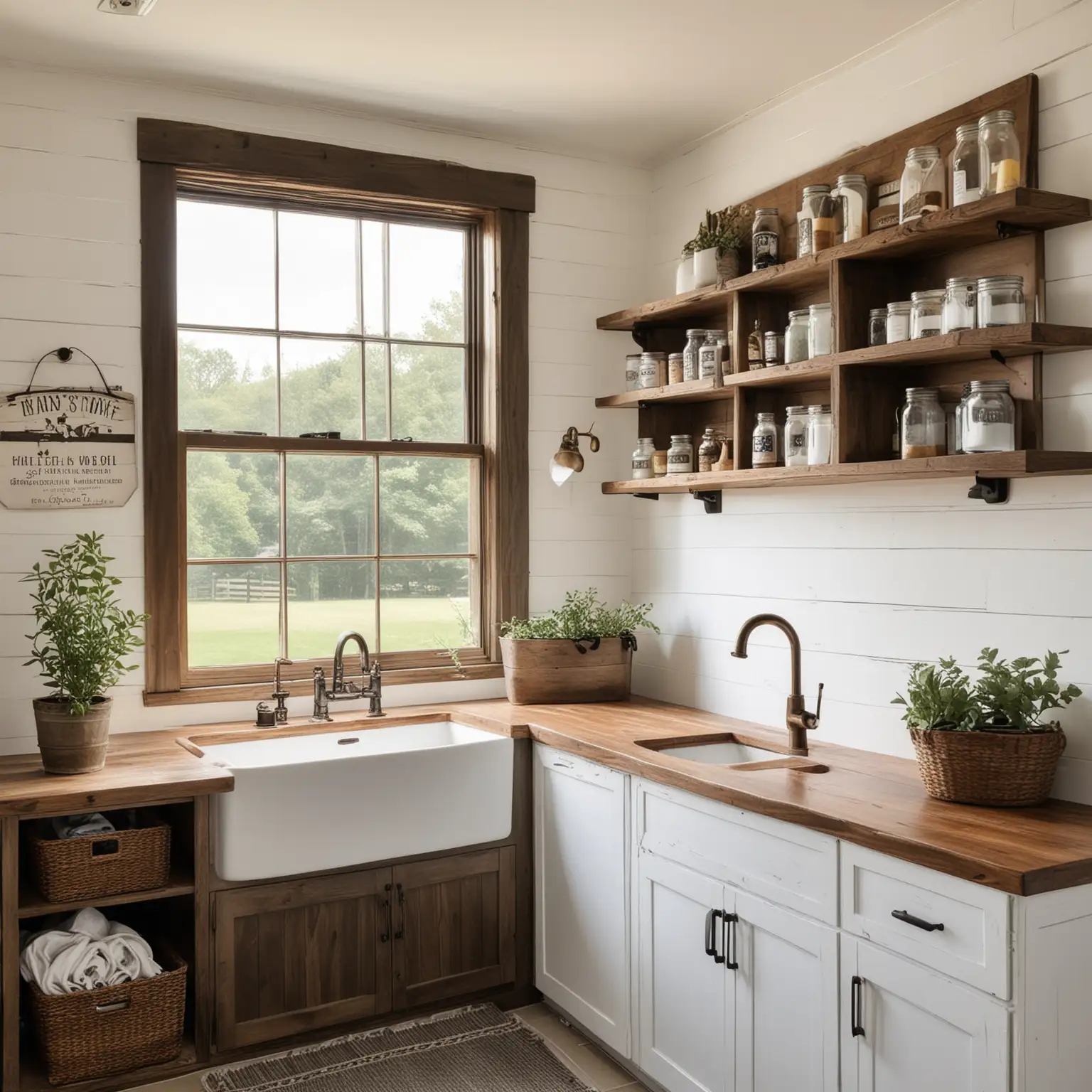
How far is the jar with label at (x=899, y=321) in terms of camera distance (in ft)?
8.89

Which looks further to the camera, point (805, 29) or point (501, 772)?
point (501, 772)

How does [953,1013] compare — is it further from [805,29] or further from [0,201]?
[0,201]

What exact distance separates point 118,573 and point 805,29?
250 centimetres

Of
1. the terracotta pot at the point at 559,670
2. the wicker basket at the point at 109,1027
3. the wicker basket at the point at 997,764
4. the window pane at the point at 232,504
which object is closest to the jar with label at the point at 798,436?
the wicker basket at the point at 997,764

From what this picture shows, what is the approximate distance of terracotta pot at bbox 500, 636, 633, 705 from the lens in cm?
374

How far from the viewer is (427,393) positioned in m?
3.91

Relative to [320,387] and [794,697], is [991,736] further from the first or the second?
[320,387]

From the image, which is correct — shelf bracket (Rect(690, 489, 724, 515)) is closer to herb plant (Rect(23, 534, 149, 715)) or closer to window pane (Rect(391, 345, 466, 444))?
window pane (Rect(391, 345, 466, 444))

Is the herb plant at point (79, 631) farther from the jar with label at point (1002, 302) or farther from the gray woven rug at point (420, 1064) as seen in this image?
the jar with label at point (1002, 302)

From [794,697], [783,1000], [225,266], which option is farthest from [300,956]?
[225,266]

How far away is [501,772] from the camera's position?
3.31 m

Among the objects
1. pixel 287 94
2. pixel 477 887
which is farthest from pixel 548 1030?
pixel 287 94

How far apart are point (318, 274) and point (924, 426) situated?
6.80 feet

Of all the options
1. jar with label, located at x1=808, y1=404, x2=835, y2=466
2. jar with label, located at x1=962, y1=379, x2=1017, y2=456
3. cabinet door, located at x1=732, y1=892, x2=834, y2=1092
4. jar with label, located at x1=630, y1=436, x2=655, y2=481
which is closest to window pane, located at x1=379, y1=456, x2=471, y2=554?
jar with label, located at x1=630, y1=436, x2=655, y2=481
